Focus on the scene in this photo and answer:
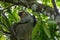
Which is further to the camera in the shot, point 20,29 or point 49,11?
point 20,29

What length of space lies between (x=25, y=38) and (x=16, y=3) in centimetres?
54

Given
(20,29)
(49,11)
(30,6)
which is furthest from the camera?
(20,29)

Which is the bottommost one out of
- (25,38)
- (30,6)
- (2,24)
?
(25,38)

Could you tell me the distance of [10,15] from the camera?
4.86 feet

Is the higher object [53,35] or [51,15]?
[51,15]

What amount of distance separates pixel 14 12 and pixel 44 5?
48 centimetres

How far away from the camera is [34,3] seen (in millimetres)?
1163

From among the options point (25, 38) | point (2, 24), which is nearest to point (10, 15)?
point (2, 24)

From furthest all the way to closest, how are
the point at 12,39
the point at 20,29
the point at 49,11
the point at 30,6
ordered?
the point at 20,29 → the point at 12,39 → the point at 30,6 → the point at 49,11

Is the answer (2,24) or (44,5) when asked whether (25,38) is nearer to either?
(2,24)

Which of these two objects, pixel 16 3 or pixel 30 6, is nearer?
pixel 30 6

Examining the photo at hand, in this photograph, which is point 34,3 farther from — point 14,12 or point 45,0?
point 14,12

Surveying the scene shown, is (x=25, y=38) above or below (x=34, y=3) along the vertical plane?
below

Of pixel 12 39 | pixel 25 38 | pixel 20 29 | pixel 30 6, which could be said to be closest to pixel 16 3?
pixel 30 6
